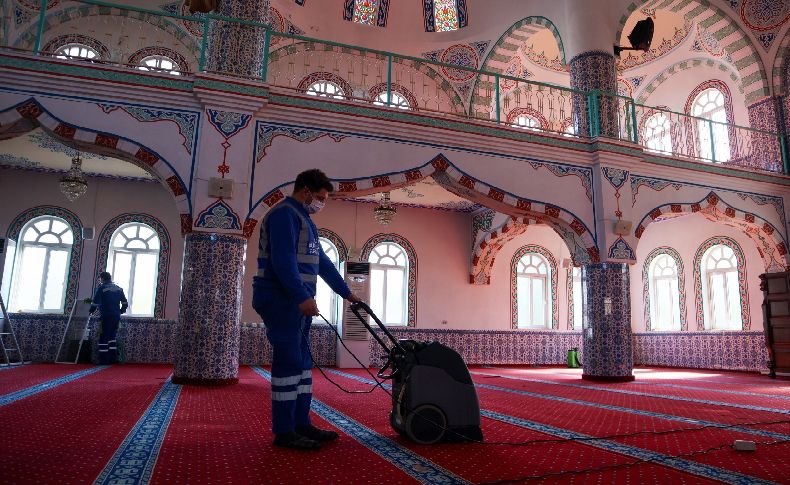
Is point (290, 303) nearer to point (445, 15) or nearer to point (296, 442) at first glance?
point (296, 442)

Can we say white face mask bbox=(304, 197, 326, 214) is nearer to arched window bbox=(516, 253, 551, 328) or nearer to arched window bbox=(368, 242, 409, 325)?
arched window bbox=(368, 242, 409, 325)

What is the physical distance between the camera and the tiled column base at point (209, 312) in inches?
216

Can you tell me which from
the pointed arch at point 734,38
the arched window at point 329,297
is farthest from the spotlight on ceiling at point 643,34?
the arched window at point 329,297

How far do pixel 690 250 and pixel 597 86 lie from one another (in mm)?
4432

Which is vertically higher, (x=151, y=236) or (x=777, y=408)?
(x=151, y=236)

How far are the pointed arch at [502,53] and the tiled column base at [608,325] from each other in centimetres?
400

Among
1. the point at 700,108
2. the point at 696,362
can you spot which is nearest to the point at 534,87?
the point at 700,108

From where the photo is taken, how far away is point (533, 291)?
37.0 feet

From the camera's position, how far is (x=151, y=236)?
927 centimetres

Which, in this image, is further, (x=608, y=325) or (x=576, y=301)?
(x=576, y=301)

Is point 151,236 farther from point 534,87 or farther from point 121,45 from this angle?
point 534,87

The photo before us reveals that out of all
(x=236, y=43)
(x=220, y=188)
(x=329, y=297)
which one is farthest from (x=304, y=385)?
(x=329, y=297)

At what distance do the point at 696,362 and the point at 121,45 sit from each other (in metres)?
11.0

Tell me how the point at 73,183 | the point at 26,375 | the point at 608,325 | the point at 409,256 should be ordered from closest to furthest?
the point at 26,375 → the point at 608,325 → the point at 73,183 → the point at 409,256
